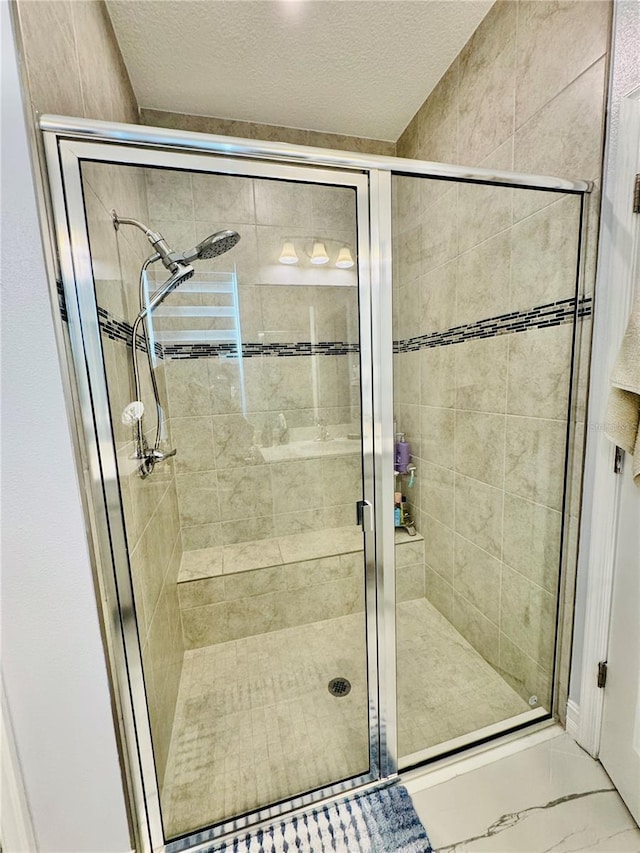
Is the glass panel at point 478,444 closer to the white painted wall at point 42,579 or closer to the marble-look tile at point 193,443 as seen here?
the white painted wall at point 42,579

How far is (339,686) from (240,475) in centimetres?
105

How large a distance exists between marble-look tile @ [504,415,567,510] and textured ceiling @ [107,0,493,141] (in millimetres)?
1561

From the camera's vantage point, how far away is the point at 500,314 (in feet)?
4.37

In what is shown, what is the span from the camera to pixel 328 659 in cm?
152

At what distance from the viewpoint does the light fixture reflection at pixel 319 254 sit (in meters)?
1.54

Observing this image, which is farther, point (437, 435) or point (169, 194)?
point (437, 435)

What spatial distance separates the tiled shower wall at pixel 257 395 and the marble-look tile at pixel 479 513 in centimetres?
57

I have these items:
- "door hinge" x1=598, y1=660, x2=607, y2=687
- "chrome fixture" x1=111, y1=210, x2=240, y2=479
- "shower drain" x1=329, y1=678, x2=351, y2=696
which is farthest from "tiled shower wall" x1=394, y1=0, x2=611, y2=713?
"chrome fixture" x1=111, y1=210, x2=240, y2=479

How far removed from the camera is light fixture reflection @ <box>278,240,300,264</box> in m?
1.73

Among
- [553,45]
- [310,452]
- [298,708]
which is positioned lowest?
[298,708]

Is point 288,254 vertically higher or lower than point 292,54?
lower

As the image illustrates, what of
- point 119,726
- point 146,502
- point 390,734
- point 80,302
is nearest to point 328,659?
point 390,734

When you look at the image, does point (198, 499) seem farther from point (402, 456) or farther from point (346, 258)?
point (346, 258)

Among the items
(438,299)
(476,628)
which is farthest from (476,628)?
(438,299)
